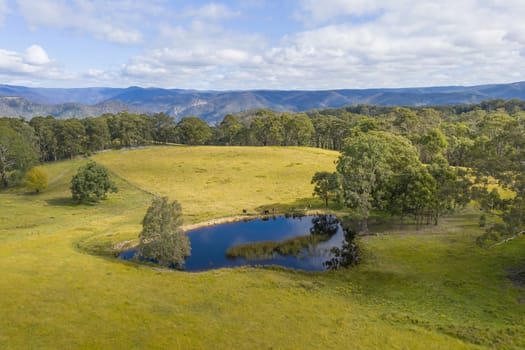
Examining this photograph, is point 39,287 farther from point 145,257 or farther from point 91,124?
point 91,124

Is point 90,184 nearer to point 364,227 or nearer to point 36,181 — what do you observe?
point 36,181

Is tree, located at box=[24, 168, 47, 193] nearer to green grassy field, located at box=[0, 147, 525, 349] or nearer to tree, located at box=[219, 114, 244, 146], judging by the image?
green grassy field, located at box=[0, 147, 525, 349]

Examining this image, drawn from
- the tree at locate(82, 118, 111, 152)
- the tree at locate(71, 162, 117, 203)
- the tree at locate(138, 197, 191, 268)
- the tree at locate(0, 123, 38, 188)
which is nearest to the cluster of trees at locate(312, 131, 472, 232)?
the tree at locate(138, 197, 191, 268)

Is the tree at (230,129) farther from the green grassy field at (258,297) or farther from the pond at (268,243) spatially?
the green grassy field at (258,297)

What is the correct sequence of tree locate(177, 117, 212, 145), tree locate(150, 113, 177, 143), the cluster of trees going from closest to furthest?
the cluster of trees < tree locate(177, 117, 212, 145) < tree locate(150, 113, 177, 143)

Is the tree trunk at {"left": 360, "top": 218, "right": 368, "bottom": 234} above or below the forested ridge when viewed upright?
below

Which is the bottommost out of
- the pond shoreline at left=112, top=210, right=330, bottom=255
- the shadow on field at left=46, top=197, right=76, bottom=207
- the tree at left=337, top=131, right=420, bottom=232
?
the pond shoreline at left=112, top=210, right=330, bottom=255

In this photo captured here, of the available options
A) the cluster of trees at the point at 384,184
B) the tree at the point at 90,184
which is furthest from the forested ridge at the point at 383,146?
the tree at the point at 90,184

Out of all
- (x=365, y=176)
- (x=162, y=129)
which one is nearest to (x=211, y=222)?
(x=365, y=176)
